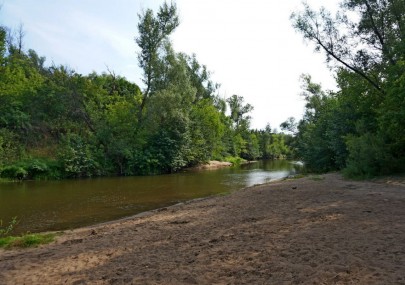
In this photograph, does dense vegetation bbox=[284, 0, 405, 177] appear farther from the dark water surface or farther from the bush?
the dark water surface

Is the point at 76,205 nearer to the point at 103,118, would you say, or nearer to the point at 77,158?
the point at 77,158

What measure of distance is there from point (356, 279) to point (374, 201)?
663 cm

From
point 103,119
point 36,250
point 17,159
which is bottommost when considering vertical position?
point 36,250

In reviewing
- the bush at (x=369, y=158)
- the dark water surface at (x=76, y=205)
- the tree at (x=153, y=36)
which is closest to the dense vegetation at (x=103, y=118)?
the tree at (x=153, y=36)

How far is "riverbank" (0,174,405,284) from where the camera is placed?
201 inches

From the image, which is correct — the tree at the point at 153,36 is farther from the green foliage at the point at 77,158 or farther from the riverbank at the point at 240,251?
the riverbank at the point at 240,251

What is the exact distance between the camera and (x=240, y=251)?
6367 millimetres

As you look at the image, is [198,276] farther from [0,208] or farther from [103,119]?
[103,119]

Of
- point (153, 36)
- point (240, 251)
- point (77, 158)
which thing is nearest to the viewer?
point (240, 251)

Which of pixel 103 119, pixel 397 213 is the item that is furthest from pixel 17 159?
pixel 397 213

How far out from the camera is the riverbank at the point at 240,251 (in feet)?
16.8

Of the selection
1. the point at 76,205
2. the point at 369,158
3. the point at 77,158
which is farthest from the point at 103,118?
the point at 369,158

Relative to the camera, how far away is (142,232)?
30.1 feet

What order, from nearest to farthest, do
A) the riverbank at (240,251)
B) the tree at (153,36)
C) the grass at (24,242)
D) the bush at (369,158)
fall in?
the riverbank at (240,251) → the grass at (24,242) → the bush at (369,158) → the tree at (153,36)
